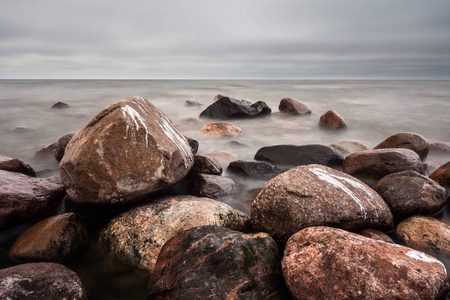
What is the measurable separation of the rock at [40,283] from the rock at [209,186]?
2018 mm

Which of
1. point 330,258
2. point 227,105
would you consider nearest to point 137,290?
point 330,258

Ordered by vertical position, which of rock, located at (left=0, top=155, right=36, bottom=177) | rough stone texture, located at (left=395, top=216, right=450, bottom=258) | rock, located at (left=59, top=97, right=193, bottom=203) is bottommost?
rough stone texture, located at (left=395, top=216, right=450, bottom=258)

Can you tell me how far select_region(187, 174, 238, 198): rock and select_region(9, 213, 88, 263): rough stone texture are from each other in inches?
60.8

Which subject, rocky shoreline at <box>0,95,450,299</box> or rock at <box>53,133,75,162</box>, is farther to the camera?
rock at <box>53,133,75,162</box>

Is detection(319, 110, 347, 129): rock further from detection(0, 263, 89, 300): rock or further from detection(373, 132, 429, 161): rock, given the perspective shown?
detection(0, 263, 89, 300): rock

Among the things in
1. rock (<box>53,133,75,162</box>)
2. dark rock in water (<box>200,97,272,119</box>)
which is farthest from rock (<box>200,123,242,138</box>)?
rock (<box>53,133,75,162</box>)

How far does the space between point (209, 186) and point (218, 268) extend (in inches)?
81.2

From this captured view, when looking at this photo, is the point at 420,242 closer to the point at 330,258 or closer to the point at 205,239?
the point at 330,258

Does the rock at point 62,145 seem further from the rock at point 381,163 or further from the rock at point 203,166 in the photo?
the rock at point 381,163

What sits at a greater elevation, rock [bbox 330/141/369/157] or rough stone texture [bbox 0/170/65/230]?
rough stone texture [bbox 0/170/65/230]

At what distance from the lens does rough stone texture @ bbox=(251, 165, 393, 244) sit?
2.89 metres

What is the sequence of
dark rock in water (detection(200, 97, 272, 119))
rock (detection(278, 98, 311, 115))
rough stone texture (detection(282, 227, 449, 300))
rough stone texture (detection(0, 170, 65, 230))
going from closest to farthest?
rough stone texture (detection(282, 227, 449, 300))
rough stone texture (detection(0, 170, 65, 230))
dark rock in water (detection(200, 97, 272, 119))
rock (detection(278, 98, 311, 115))

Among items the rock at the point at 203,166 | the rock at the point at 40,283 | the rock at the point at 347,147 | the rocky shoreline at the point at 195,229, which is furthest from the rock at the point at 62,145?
the rock at the point at 347,147

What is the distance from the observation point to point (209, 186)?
4.27m
